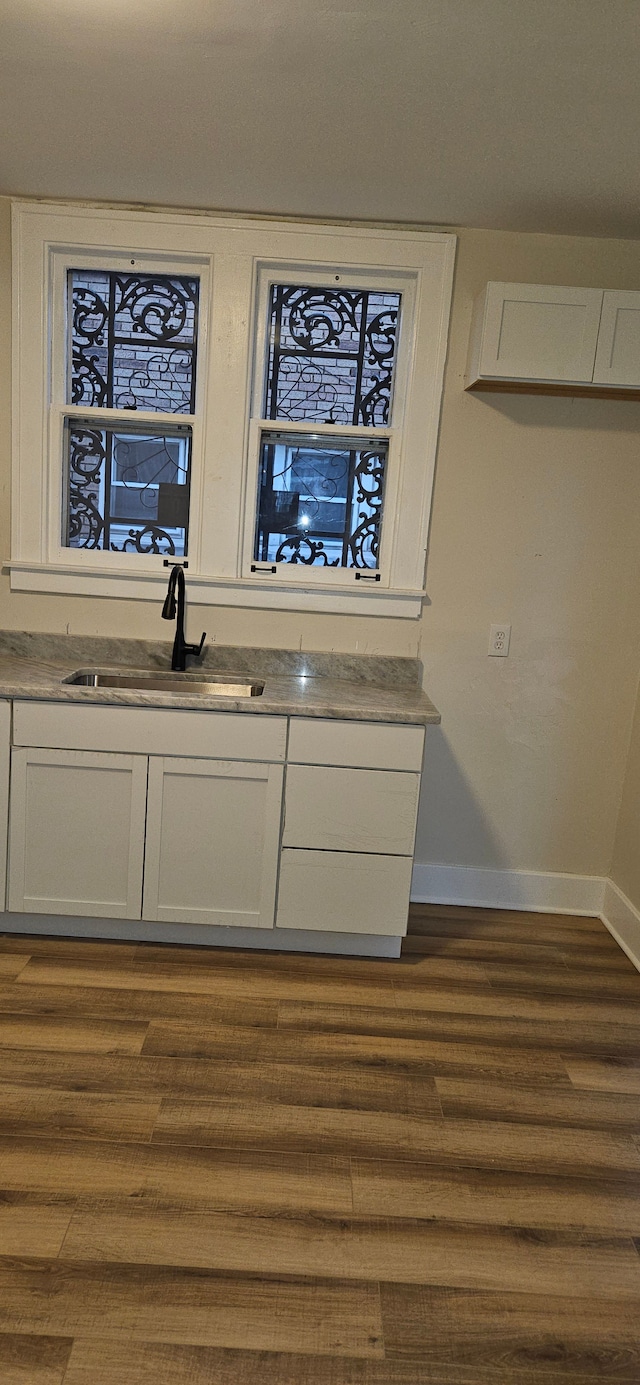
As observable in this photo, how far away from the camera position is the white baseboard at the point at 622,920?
311 centimetres

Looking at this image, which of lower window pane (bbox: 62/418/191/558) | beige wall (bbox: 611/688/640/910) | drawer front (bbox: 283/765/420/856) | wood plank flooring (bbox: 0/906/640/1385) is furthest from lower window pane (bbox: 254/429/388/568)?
wood plank flooring (bbox: 0/906/640/1385)

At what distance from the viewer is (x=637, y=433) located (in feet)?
10.3

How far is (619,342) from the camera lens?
2.83 meters

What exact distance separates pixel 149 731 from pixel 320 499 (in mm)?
1072

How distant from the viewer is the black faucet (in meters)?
3.02

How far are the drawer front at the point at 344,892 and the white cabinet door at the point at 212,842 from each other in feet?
0.19

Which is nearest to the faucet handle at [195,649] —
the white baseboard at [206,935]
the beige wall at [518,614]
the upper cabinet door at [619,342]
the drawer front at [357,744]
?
the beige wall at [518,614]

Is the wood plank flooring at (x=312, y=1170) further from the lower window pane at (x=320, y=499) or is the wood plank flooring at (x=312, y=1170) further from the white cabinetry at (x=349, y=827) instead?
the lower window pane at (x=320, y=499)

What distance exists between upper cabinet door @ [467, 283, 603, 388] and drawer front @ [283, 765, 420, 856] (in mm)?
1329

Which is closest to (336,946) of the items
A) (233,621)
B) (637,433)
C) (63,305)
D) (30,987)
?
(30,987)

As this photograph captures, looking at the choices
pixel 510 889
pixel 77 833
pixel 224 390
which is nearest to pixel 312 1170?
pixel 77 833

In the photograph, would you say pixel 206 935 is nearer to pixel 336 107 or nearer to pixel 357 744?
pixel 357 744

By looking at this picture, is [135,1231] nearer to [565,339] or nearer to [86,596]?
[86,596]

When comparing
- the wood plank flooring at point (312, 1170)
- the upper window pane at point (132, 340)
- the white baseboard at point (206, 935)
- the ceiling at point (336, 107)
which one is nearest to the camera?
the wood plank flooring at point (312, 1170)
